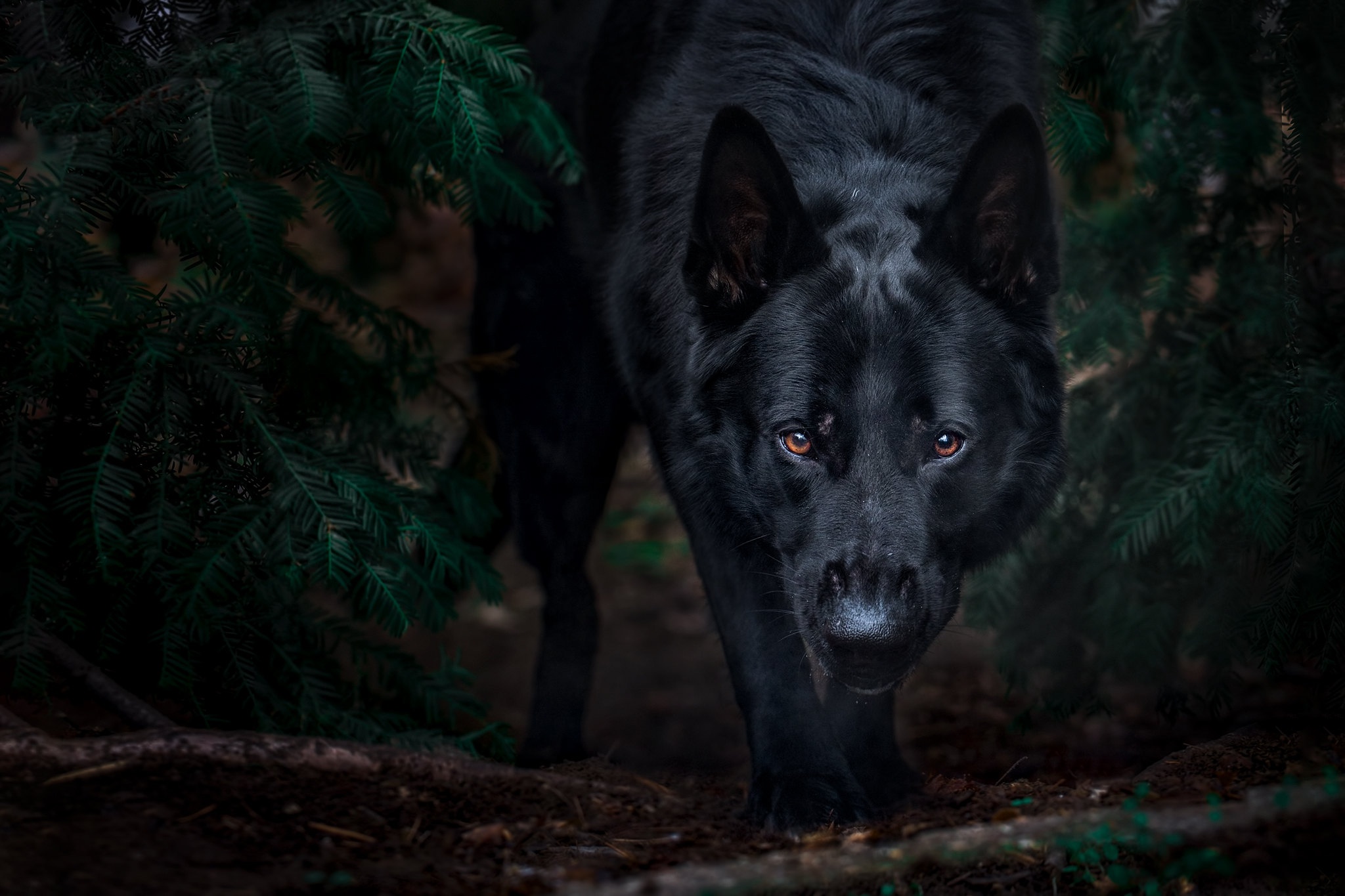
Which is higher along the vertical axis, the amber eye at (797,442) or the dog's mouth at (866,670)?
the amber eye at (797,442)

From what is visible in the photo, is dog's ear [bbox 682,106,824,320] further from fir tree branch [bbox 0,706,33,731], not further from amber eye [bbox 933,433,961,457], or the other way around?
fir tree branch [bbox 0,706,33,731]

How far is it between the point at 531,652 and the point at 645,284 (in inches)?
Result: 133

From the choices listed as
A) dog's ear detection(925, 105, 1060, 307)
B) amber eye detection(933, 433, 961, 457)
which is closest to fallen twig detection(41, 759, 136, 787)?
amber eye detection(933, 433, 961, 457)

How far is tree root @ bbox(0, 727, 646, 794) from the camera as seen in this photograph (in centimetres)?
214

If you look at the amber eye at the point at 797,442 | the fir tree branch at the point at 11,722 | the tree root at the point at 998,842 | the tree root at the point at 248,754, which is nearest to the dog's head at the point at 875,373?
the amber eye at the point at 797,442

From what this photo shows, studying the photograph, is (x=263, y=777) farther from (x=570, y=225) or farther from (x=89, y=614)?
(x=570, y=225)

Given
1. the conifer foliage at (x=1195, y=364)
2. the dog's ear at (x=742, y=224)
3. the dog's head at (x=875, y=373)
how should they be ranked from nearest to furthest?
1. the dog's head at (x=875, y=373)
2. the dog's ear at (x=742, y=224)
3. the conifer foliage at (x=1195, y=364)

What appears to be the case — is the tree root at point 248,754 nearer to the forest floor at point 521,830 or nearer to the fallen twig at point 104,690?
the forest floor at point 521,830

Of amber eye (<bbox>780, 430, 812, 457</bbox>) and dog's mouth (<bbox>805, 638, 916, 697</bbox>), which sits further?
amber eye (<bbox>780, 430, 812, 457</bbox>)

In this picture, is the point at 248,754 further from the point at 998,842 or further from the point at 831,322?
the point at 831,322

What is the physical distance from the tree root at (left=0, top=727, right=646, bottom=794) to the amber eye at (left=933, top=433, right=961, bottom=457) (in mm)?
1215

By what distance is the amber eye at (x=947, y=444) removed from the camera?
8.64 feet

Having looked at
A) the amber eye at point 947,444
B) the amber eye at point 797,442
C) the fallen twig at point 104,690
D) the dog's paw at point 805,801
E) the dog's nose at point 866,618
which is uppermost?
the amber eye at point 947,444

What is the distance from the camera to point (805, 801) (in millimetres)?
2596
